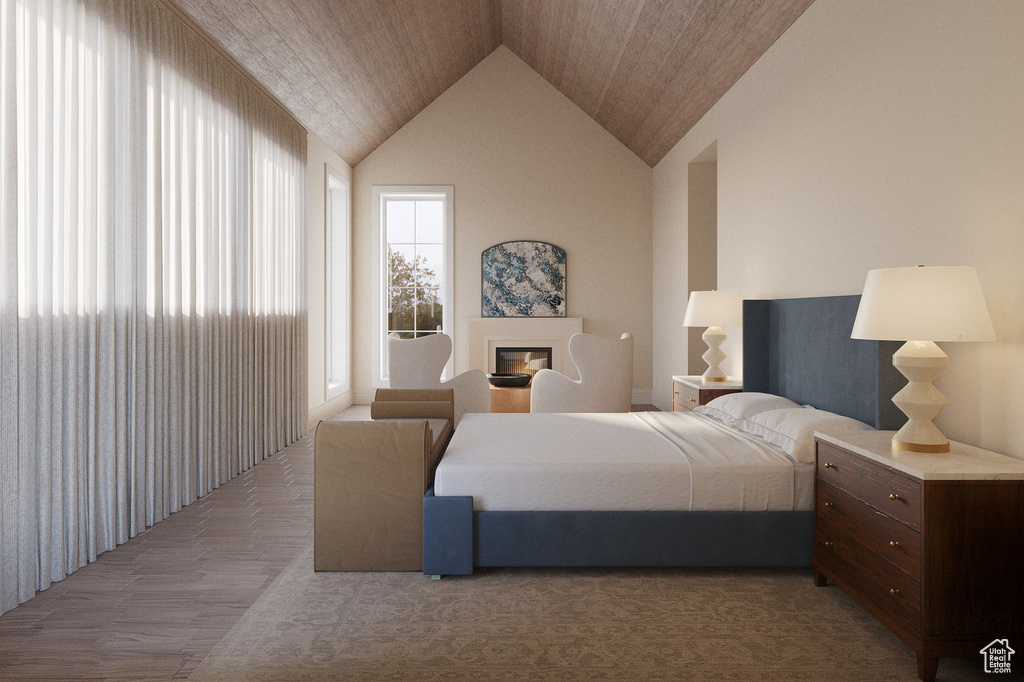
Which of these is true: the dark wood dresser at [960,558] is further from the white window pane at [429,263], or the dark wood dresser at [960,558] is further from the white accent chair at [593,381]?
the white window pane at [429,263]

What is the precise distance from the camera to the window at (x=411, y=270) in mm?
7715

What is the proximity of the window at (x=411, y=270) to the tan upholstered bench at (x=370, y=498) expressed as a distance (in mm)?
5016

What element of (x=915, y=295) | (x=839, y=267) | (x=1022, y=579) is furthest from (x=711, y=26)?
(x=1022, y=579)

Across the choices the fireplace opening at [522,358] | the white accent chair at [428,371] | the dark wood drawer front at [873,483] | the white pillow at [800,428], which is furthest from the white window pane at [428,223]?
the dark wood drawer front at [873,483]

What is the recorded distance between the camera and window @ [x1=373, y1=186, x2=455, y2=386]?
304 inches

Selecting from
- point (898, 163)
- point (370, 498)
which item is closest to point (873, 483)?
point (898, 163)

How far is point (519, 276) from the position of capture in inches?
299

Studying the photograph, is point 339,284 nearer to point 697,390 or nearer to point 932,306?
point 697,390

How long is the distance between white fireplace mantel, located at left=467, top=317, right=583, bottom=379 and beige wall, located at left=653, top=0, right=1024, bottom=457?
9.75ft

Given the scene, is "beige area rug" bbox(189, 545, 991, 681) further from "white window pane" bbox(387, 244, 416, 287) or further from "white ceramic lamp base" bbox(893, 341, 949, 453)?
"white window pane" bbox(387, 244, 416, 287)

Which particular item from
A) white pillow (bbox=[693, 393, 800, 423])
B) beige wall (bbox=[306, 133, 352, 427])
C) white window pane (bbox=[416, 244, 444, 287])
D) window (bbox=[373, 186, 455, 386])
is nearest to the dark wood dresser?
white pillow (bbox=[693, 393, 800, 423])

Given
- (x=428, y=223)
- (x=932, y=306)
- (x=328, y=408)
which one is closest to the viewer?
(x=932, y=306)

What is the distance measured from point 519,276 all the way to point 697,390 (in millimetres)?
3644

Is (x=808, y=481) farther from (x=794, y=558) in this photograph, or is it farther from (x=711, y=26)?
(x=711, y=26)
